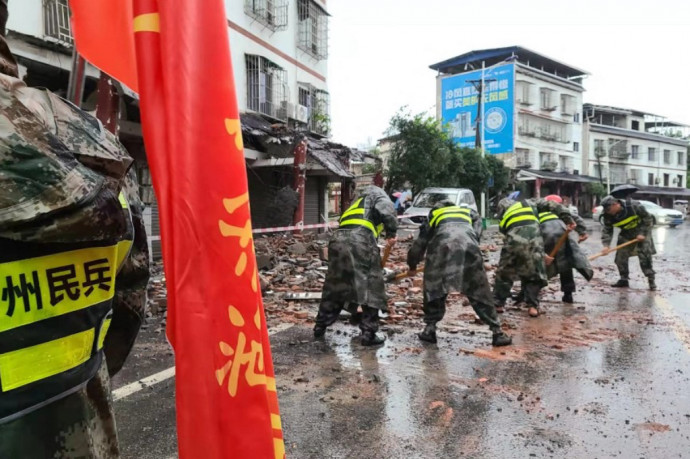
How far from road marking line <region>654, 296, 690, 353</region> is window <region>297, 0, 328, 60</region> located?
561 inches

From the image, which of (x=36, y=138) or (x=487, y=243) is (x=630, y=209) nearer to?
(x=487, y=243)

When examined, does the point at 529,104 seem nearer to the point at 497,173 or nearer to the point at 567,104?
the point at 567,104

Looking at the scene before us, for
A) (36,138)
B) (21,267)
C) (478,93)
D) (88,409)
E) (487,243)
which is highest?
(478,93)

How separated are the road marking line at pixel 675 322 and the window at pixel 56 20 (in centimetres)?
960

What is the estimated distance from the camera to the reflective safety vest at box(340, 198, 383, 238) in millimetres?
5277

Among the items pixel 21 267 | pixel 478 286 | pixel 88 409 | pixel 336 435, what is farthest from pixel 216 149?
pixel 478 286

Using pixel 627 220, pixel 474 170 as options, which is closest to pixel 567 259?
pixel 627 220

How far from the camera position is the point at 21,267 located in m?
0.98

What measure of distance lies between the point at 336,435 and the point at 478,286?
2.53 m

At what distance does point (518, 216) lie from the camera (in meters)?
6.77

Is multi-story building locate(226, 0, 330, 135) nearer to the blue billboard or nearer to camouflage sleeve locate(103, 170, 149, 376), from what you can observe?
the blue billboard

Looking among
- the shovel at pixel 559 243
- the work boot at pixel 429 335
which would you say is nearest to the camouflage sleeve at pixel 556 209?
the shovel at pixel 559 243

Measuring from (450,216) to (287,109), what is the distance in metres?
11.9

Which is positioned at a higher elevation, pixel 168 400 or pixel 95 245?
pixel 95 245
